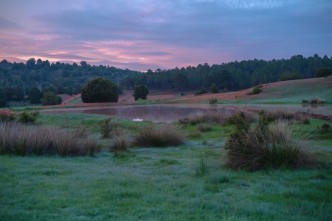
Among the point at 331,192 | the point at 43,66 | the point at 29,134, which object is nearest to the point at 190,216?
the point at 331,192

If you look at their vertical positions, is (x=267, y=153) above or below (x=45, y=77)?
below

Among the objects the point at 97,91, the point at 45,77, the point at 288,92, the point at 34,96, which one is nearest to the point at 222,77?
the point at 288,92

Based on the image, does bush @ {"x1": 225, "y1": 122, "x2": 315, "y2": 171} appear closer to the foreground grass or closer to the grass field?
the grass field

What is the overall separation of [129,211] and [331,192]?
3784mm

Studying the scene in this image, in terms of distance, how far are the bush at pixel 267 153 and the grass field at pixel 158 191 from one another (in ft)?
1.37

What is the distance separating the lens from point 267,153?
10133 mm

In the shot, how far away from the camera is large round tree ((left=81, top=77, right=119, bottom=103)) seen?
2948 inches

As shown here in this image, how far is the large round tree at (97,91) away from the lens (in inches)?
Answer: 2948

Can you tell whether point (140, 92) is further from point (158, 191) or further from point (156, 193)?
point (156, 193)

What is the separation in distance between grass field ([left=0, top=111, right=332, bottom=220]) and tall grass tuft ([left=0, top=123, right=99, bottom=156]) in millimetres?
1814

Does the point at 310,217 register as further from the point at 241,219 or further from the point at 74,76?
the point at 74,76

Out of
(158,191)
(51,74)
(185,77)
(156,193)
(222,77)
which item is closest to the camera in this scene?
(156,193)

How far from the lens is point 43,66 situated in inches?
7441

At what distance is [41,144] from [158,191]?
23.3 feet
